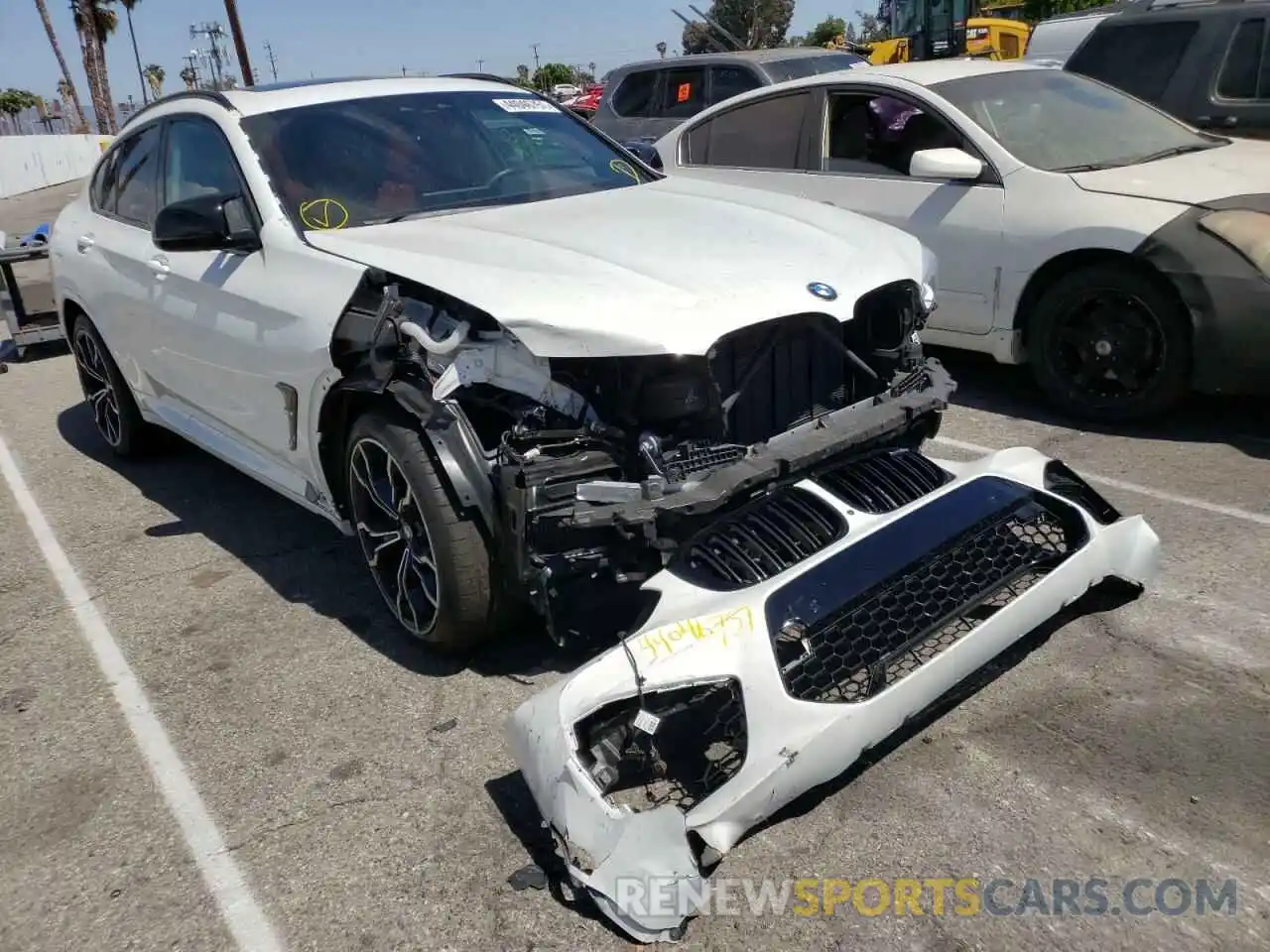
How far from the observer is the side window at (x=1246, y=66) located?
646 centimetres

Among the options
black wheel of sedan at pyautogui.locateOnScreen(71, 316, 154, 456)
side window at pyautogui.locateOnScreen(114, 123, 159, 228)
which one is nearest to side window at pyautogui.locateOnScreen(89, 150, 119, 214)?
side window at pyautogui.locateOnScreen(114, 123, 159, 228)

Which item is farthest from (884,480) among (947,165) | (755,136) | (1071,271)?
(755,136)

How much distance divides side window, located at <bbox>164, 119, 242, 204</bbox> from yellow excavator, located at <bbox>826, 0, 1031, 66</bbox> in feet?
41.1

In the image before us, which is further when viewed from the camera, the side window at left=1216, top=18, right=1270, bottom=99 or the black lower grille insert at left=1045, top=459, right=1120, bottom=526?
the side window at left=1216, top=18, right=1270, bottom=99

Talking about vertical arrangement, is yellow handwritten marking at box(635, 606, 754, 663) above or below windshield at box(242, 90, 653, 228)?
below

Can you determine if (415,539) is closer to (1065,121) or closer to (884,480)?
(884,480)

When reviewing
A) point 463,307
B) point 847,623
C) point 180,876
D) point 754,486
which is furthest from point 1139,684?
point 180,876

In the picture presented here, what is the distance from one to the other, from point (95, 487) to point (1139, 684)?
4959 mm

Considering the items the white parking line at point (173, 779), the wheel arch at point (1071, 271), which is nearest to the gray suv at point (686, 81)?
the wheel arch at point (1071, 271)

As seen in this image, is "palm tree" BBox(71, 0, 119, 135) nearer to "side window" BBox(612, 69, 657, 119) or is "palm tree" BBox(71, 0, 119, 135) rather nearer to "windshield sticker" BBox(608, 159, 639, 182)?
"side window" BBox(612, 69, 657, 119)

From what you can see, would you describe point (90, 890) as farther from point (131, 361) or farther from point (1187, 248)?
point (1187, 248)

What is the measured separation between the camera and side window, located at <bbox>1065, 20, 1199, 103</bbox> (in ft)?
22.4

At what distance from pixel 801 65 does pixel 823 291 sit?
339 inches

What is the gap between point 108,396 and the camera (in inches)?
224
